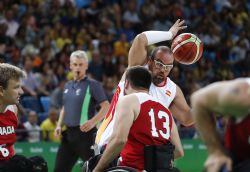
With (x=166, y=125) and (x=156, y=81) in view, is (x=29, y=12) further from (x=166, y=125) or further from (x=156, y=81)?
(x=166, y=125)

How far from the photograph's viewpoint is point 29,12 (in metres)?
16.8

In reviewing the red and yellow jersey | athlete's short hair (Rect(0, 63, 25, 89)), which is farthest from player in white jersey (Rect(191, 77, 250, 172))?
athlete's short hair (Rect(0, 63, 25, 89))

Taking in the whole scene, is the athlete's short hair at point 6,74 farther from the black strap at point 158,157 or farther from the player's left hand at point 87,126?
the player's left hand at point 87,126

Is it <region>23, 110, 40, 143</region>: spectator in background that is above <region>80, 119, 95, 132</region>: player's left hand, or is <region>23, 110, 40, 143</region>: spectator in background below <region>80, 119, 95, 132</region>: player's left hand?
below

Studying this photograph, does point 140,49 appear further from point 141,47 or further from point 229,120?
point 229,120

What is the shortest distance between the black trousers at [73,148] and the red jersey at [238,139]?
5024 millimetres

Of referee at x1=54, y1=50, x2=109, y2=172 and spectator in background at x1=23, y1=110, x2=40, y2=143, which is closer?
referee at x1=54, y1=50, x2=109, y2=172

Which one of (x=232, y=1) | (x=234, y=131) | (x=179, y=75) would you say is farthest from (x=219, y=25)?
(x=234, y=131)

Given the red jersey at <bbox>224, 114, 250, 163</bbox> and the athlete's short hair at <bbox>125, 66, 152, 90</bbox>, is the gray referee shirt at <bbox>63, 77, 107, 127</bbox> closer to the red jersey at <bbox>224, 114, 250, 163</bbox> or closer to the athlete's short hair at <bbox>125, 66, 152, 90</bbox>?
the athlete's short hair at <bbox>125, 66, 152, 90</bbox>

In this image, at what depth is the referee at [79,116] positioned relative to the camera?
374 inches

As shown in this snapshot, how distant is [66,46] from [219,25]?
617 cm

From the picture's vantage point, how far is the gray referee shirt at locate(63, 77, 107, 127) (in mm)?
9766

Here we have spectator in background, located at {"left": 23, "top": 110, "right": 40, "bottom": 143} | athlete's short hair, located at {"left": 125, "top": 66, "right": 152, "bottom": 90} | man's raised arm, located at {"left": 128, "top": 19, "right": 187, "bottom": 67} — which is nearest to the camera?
athlete's short hair, located at {"left": 125, "top": 66, "right": 152, "bottom": 90}

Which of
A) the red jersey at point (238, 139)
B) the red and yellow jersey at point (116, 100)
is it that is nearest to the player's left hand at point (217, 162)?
the red jersey at point (238, 139)
